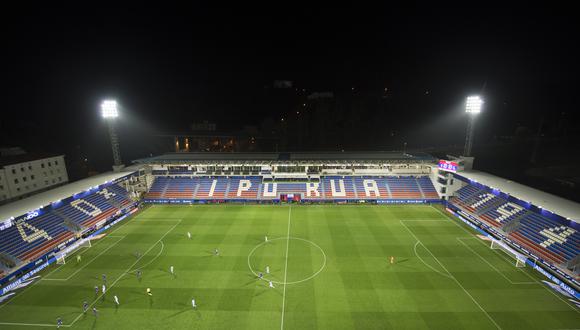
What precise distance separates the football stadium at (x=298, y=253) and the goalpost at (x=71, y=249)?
7.2 inches

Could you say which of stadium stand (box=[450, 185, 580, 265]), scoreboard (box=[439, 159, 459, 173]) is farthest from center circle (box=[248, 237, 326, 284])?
scoreboard (box=[439, 159, 459, 173])

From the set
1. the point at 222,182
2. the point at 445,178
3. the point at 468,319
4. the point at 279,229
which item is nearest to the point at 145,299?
the point at 279,229

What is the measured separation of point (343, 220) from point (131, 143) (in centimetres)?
5494

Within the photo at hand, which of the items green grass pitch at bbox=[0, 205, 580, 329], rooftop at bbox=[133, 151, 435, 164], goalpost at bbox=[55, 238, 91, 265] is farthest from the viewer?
rooftop at bbox=[133, 151, 435, 164]

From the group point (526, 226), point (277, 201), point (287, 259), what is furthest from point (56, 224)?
point (526, 226)

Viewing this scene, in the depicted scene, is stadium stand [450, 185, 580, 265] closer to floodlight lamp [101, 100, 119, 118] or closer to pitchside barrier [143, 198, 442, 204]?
pitchside barrier [143, 198, 442, 204]

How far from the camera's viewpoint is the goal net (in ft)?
68.4

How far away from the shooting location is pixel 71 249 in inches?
939

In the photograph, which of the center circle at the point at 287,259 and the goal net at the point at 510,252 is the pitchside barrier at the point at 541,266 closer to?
the goal net at the point at 510,252

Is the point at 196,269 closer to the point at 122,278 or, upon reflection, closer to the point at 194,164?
the point at 122,278

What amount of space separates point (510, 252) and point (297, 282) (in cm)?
1993

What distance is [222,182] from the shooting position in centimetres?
4031

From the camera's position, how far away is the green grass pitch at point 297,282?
1559cm

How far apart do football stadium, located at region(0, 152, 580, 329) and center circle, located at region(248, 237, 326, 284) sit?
16cm
